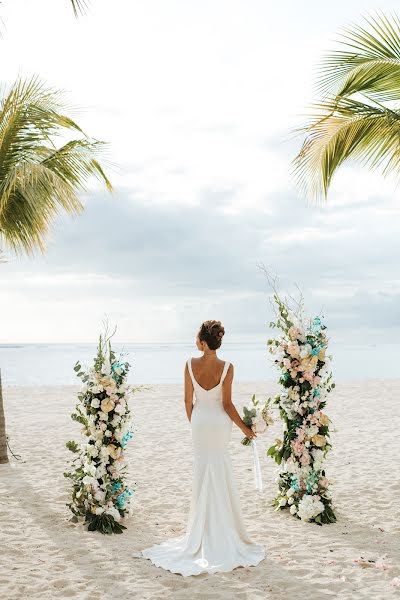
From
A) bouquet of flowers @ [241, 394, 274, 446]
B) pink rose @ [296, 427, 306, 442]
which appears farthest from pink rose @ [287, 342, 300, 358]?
bouquet of flowers @ [241, 394, 274, 446]

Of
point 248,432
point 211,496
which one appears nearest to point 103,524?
point 211,496

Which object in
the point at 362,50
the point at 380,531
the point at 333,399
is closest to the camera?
the point at 380,531

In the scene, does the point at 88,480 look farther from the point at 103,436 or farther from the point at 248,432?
the point at 248,432

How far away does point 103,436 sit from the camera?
6.45m

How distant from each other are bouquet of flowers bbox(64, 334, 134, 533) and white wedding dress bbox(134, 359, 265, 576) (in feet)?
3.29

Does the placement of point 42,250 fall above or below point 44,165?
below

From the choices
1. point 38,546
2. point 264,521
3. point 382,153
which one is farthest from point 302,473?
point 382,153

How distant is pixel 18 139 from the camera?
9227 mm

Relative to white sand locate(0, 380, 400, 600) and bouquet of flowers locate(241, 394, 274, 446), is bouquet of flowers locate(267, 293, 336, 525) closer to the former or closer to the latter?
white sand locate(0, 380, 400, 600)

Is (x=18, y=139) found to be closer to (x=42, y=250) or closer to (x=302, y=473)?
(x=42, y=250)

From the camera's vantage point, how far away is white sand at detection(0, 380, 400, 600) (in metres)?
5.02

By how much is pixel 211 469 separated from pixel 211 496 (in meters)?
0.24

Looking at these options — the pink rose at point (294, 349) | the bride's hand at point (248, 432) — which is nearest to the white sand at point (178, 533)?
the bride's hand at point (248, 432)

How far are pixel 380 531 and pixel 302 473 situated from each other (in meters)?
0.96
